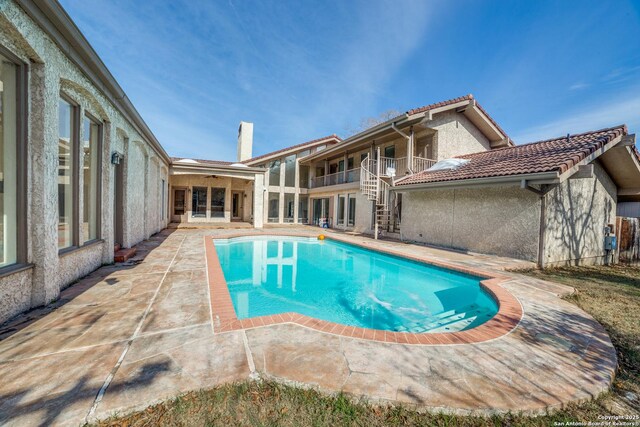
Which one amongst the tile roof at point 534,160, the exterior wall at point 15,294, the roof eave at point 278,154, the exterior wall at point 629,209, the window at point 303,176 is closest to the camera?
Answer: the exterior wall at point 15,294

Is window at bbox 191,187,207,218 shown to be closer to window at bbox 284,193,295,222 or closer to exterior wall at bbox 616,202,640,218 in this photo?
window at bbox 284,193,295,222

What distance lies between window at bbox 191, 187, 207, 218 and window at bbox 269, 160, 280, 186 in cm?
516

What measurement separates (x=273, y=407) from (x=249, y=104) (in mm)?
25955

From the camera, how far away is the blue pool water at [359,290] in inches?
198

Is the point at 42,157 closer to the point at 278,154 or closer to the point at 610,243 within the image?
the point at 610,243

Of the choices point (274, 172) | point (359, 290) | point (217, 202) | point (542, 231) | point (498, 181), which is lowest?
point (359, 290)

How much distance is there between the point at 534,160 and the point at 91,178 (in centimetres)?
1273

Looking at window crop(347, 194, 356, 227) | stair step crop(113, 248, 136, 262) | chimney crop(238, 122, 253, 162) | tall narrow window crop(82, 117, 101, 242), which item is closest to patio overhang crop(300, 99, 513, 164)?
window crop(347, 194, 356, 227)

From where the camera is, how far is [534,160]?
→ 349 inches

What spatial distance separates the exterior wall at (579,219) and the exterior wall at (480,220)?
0.52 m

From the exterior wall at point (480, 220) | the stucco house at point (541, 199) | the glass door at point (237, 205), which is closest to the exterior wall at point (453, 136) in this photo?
the stucco house at point (541, 199)

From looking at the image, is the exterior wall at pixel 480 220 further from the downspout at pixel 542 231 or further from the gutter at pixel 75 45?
the gutter at pixel 75 45

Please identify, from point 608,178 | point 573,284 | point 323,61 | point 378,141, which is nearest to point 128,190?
point 573,284

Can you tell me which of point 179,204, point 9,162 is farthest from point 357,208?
point 9,162
